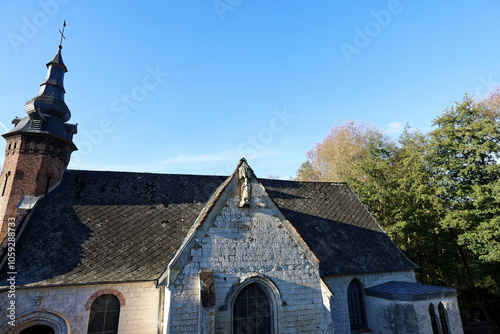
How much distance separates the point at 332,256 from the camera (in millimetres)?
13180

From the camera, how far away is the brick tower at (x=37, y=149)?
12227 millimetres

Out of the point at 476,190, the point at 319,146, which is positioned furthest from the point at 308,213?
the point at 319,146

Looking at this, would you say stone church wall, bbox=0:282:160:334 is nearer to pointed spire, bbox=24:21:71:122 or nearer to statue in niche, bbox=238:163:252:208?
statue in niche, bbox=238:163:252:208

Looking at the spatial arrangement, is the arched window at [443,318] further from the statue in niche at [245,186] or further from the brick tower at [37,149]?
the brick tower at [37,149]

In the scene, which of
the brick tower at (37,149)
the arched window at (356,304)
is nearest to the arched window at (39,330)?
the brick tower at (37,149)

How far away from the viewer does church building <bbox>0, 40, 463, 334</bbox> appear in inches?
347

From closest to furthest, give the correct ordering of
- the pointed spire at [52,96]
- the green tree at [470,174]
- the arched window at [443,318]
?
1. the arched window at [443,318]
2. the pointed spire at [52,96]
3. the green tree at [470,174]

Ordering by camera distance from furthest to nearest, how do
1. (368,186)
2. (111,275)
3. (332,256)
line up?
(368,186)
(332,256)
(111,275)

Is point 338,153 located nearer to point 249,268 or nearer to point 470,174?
point 470,174

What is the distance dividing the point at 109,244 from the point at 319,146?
29.3 metres

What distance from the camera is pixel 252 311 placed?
9000 millimetres

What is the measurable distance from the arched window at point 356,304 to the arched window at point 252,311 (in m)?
5.80

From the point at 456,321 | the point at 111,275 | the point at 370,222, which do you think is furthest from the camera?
the point at 370,222

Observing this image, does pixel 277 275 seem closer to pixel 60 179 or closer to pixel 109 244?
pixel 109 244
